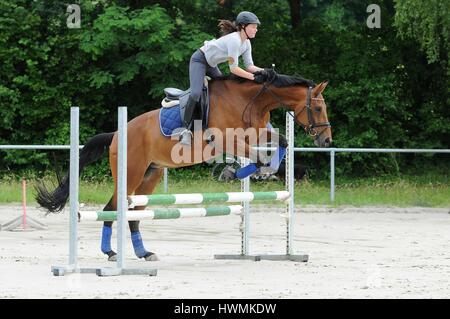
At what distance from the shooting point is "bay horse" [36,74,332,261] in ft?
Result: 35.7

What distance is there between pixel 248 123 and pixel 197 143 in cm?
56

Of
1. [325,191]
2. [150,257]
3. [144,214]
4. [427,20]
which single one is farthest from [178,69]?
[144,214]

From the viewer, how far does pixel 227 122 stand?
36.2 ft

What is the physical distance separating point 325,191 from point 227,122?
434 inches

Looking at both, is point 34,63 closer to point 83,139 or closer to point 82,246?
point 83,139

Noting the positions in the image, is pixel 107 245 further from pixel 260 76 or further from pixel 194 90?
pixel 260 76

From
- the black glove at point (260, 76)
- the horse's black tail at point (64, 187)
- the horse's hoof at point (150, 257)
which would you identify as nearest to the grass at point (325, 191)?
the horse's black tail at point (64, 187)

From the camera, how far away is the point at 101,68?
88.5 feet

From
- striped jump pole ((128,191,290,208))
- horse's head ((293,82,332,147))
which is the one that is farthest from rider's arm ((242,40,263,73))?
striped jump pole ((128,191,290,208))

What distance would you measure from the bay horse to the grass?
8.20 meters

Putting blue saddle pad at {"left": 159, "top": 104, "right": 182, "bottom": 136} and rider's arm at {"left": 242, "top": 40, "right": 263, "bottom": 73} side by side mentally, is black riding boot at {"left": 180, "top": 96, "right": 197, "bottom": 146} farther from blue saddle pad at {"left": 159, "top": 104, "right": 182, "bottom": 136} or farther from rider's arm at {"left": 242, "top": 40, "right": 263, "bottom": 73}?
rider's arm at {"left": 242, "top": 40, "right": 263, "bottom": 73}

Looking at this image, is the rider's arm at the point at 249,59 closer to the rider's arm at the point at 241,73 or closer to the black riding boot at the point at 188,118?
the rider's arm at the point at 241,73

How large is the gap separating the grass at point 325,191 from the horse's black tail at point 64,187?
763cm

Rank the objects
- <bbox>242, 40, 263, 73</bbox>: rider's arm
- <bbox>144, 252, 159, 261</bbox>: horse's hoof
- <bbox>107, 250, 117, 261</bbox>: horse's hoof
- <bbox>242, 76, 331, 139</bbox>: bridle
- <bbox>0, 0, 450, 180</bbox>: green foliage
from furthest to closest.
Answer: <bbox>0, 0, 450, 180</bbox>: green foliage, <bbox>144, 252, 159, 261</bbox>: horse's hoof, <bbox>107, 250, 117, 261</bbox>: horse's hoof, <bbox>242, 40, 263, 73</bbox>: rider's arm, <bbox>242, 76, 331, 139</bbox>: bridle
